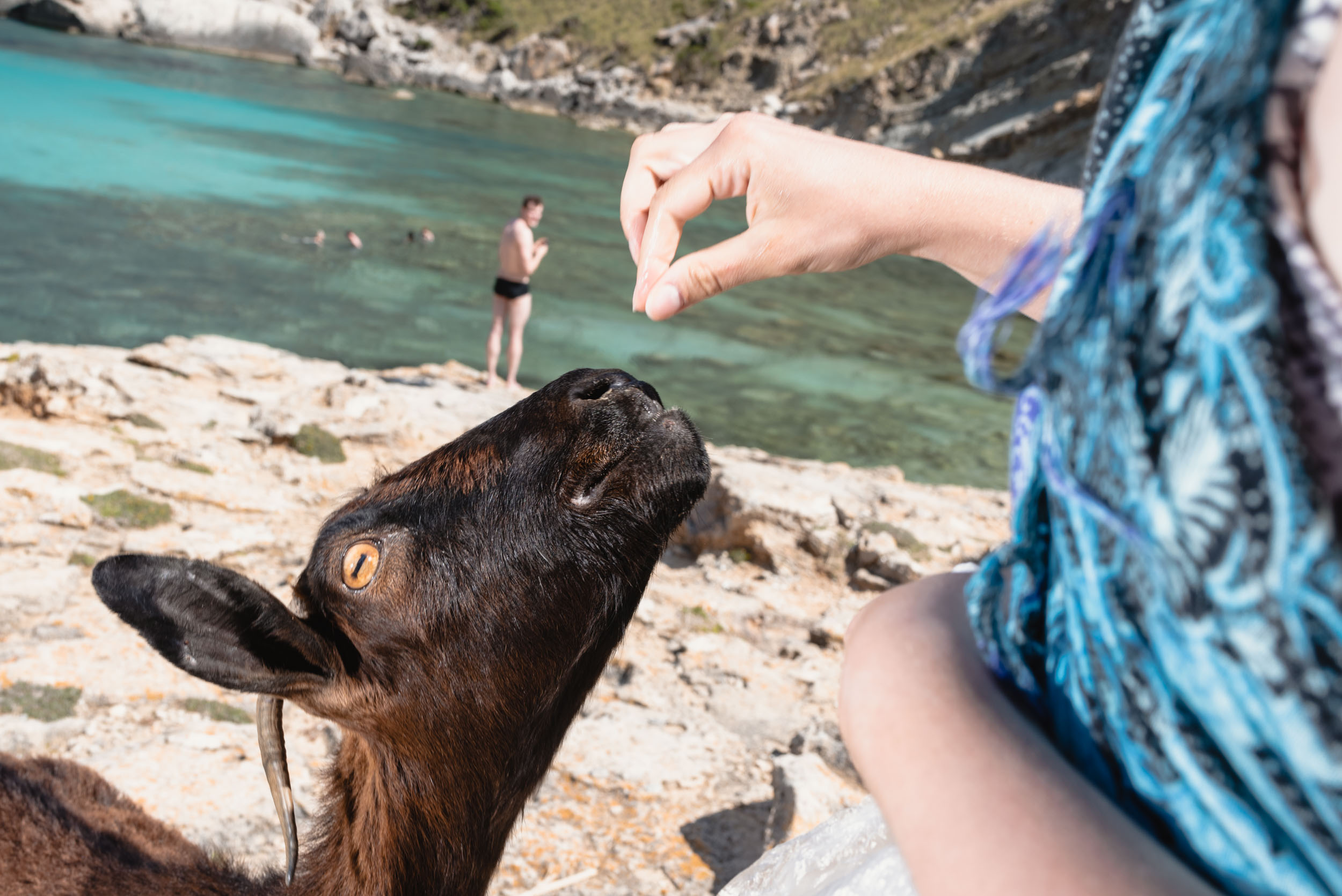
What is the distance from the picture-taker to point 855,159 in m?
1.40

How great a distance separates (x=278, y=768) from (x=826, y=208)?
1618 millimetres

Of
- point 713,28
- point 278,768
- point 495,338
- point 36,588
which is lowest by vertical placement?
point 495,338

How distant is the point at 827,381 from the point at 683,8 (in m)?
69.8

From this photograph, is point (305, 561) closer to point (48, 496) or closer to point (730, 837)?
point (48, 496)

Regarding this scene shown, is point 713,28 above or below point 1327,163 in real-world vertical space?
above

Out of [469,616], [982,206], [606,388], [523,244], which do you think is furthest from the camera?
[523,244]

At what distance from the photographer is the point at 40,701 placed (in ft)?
12.9

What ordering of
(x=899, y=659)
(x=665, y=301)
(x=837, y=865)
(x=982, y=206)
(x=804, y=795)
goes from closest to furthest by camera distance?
(x=899, y=659), (x=982, y=206), (x=665, y=301), (x=837, y=865), (x=804, y=795)

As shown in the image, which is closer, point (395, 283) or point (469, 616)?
point (469, 616)

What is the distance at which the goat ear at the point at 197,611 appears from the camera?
1871 mm

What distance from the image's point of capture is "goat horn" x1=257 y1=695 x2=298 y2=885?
2.09 meters

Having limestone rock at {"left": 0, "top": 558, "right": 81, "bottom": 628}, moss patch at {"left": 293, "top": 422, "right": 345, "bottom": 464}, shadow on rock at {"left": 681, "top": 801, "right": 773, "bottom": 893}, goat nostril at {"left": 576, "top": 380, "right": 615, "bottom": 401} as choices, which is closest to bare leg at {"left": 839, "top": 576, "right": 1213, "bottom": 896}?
goat nostril at {"left": 576, "top": 380, "right": 615, "bottom": 401}

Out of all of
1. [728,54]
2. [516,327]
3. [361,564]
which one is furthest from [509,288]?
[728,54]

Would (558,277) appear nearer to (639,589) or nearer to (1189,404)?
(639,589)
